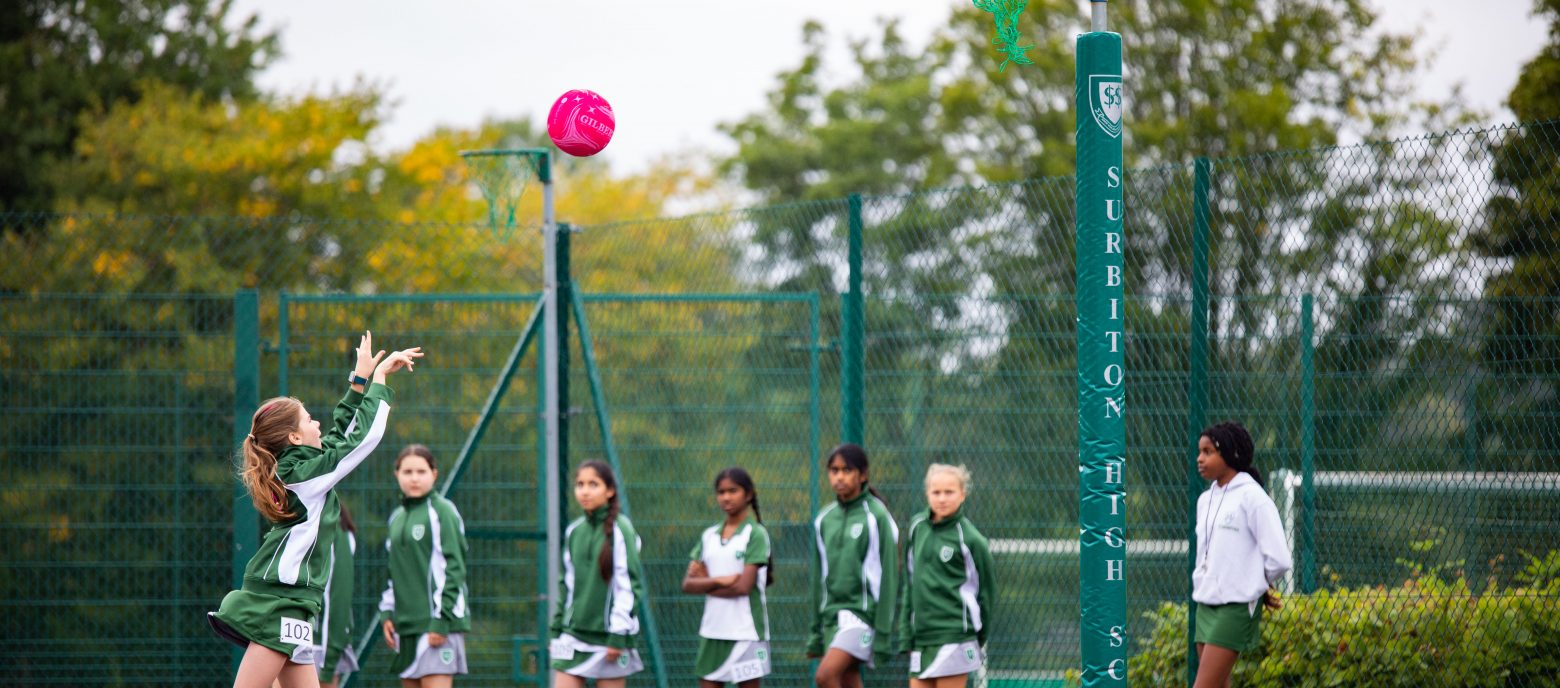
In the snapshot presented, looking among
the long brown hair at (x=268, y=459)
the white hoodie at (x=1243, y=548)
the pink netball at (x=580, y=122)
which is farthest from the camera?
the pink netball at (x=580, y=122)

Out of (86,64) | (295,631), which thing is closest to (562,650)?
(295,631)

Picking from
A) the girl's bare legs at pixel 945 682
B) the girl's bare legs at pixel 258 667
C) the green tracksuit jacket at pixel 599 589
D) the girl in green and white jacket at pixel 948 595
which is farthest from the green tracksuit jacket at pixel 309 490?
the girl's bare legs at pixel 945 682

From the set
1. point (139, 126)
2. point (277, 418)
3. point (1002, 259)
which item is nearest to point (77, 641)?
point (277, 418)

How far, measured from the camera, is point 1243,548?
6051mm

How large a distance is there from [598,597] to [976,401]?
6.72 feet

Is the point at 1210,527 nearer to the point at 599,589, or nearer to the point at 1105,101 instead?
the point at 1105,101

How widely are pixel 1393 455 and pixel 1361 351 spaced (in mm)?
436

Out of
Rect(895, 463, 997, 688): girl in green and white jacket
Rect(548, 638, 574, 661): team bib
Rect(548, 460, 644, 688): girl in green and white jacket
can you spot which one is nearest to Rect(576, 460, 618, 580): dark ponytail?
Rect(548, 460, 644, 688): girl in green and white jacket

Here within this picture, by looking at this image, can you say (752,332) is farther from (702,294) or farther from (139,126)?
(139,126)

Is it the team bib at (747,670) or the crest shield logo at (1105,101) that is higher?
the crest shield logo at (1105,101)

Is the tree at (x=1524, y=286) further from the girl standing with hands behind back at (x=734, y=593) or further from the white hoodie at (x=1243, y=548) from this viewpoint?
the girl standing with hands behind back at (x=734, y=593)

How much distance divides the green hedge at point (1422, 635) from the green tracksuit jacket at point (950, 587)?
3.96 ft

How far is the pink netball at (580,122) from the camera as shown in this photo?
638 centimetres

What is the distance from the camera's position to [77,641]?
322 inches
